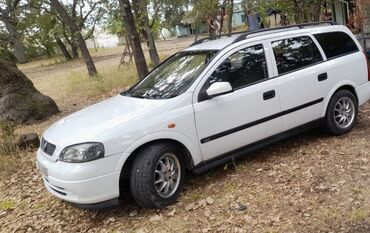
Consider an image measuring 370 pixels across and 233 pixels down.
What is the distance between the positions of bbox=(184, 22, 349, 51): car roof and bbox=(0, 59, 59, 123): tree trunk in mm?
5099

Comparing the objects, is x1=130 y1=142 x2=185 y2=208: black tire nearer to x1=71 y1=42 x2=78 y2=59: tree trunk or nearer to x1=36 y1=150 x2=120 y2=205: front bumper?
x1=36 y1=150 x2=120 y2=205: front bumper

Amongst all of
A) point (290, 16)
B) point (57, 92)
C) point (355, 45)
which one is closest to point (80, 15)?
point (57, 92)

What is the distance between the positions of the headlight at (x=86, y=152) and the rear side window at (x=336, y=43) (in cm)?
349

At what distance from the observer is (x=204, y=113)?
462cm

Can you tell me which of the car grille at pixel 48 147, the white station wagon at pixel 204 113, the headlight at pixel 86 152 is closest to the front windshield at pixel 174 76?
the white station wagon at pixel 204 113

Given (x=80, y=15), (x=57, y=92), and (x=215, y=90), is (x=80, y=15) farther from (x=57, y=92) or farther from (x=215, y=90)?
(x=215, y=90)

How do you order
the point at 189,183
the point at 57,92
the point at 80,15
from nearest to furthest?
the point at 189,183 < the point at 57,92 < the point at 80,15

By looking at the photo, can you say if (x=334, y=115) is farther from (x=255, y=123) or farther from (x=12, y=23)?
(x=12, y=23)

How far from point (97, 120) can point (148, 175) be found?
0.79 metres

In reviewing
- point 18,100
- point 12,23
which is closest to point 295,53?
point 18,100

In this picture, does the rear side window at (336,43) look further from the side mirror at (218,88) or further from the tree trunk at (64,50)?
the tree trunk at (64,50)

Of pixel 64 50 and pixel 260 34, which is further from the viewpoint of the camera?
pixel 64 50

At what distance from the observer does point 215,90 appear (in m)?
4.57

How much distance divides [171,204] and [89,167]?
1027mm
